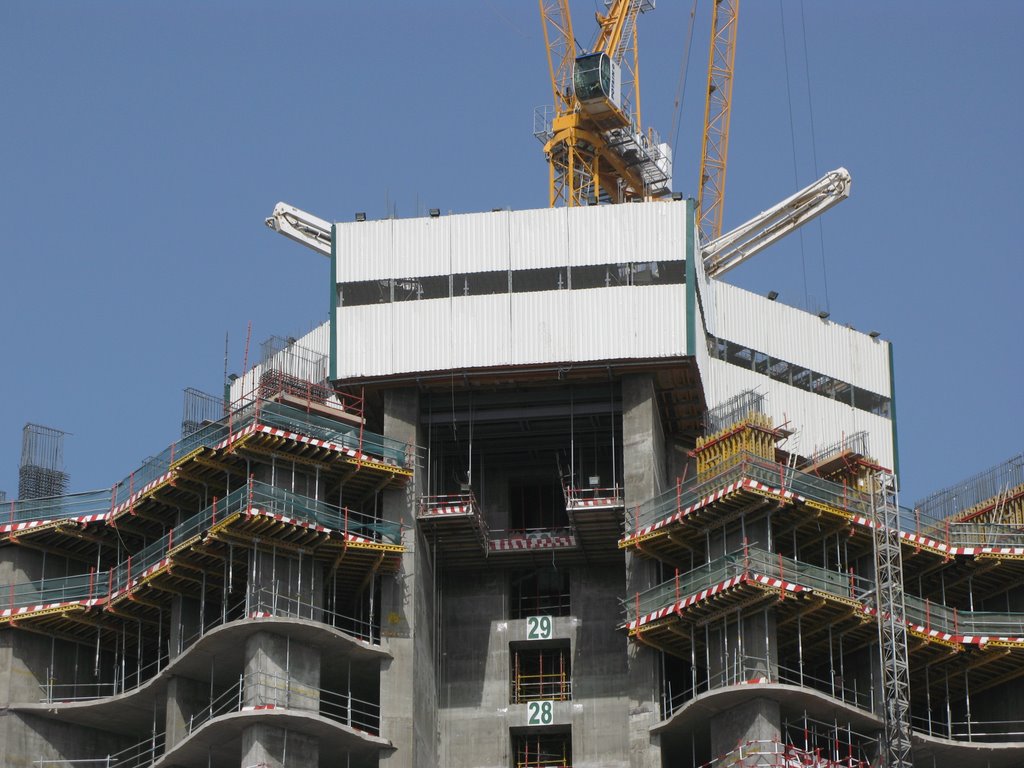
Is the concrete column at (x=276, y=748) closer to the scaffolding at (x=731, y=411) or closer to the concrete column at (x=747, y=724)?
the concrete column at (x=747, y=724)

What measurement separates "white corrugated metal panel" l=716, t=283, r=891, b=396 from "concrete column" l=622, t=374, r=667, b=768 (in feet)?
31.6

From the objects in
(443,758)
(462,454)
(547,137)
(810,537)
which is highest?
(547,137)

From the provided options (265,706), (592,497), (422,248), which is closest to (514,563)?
(592,497)

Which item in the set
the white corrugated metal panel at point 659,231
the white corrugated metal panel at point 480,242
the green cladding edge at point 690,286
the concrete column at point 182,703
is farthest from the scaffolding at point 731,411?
the concrete column at point 182,703

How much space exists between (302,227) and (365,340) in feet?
38.4

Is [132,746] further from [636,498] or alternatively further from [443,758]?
[636,498]

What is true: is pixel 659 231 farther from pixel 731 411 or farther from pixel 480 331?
pixel 731 411

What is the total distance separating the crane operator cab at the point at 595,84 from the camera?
12600 cm

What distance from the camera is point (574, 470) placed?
114 m

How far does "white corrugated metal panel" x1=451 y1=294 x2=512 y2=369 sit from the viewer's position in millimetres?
107875

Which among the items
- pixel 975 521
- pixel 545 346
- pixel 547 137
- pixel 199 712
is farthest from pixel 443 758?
pixel 547 137

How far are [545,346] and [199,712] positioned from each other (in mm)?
22890

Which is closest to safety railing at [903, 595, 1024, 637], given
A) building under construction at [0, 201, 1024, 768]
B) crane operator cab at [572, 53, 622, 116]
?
building under construction at [0, 201, 1024, 768]

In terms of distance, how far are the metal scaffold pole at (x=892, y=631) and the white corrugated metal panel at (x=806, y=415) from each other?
46.0ft
